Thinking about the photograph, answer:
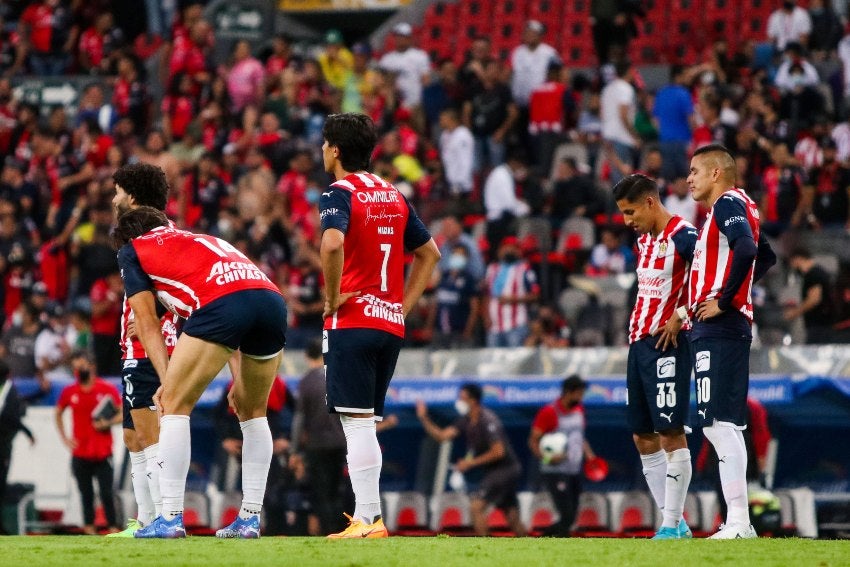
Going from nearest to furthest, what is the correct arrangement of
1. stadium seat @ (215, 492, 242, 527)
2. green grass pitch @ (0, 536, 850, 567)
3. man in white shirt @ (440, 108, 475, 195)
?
green grass pitch @ (0, 536, 850, 567), stadium seat @ (215, 492, 242, 527), man in white shirt @ (440, 108, 475, 195)

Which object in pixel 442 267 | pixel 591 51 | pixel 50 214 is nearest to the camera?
pixel 442 267

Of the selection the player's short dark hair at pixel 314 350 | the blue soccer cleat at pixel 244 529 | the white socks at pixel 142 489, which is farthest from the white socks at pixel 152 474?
the player's short dark hair at pixel 314 350

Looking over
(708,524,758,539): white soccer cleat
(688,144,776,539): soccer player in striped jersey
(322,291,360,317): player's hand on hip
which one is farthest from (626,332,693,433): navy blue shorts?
(322,291,360,317): player's hand on hip

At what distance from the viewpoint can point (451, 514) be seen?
17.1m

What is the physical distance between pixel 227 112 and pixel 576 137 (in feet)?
19.3

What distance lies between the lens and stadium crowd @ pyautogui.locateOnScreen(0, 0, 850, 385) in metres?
19.2

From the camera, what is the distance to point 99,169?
24.0 m

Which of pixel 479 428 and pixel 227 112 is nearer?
pixel 479 428

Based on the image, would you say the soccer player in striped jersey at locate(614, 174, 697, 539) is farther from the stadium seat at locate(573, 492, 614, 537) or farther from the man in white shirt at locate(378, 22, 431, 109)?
the man in white shirt at locate(378, 22, 431, 109)

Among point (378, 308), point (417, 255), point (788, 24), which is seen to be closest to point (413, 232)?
point (417, 255)

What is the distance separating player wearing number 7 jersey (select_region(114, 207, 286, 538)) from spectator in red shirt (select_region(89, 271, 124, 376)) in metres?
11.0

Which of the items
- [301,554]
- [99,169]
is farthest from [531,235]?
[301,554]

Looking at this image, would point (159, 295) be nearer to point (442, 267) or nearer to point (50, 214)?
point (442, 267)

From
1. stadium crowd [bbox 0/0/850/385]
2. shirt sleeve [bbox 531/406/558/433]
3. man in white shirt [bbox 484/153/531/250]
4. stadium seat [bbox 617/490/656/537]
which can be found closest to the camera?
stadium seat [bbox 617/490/656/537]
